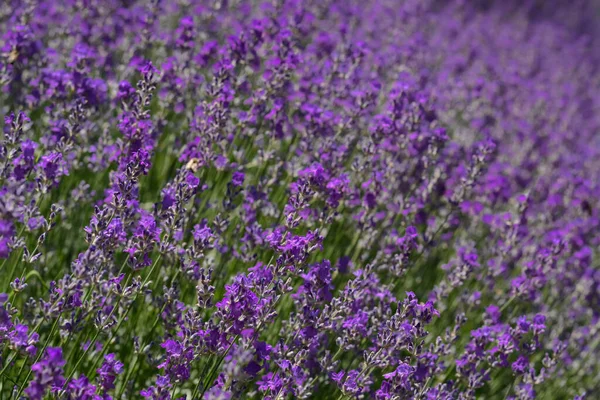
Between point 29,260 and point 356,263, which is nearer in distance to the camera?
point 29,260

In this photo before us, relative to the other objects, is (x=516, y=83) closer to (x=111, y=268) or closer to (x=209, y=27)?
(x=209, y=27)

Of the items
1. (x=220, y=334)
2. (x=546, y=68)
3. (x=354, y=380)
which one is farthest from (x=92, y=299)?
(x=546, y=68)

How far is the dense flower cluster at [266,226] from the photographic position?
270 cm

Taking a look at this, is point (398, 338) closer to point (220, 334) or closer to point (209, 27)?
point (220, 334)

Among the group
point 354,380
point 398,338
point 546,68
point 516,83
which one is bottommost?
point 354,380

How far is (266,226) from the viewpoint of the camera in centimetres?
420

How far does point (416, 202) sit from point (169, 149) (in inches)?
82.9

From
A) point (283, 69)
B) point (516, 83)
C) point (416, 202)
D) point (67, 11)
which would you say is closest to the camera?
point (283, 69)

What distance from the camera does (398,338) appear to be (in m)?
2.78

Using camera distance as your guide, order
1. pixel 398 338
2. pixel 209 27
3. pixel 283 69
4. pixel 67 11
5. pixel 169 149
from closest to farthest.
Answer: pixel 398 338, pixel 283 69, pixel 169 149, pixel 67 11, pixel 209 27

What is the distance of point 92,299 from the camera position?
2.72 m

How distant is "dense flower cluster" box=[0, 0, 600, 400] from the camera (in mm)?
2695

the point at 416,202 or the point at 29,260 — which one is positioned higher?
the point at 416,202

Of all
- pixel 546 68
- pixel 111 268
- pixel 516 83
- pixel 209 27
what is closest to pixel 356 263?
pixel 111 268
